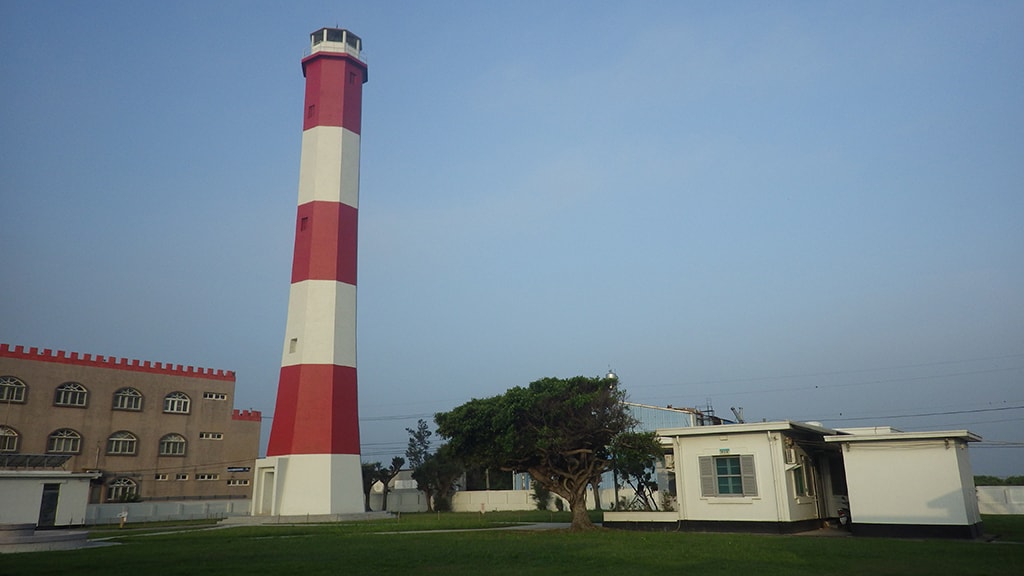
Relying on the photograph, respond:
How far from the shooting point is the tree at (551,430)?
25891 millimetres

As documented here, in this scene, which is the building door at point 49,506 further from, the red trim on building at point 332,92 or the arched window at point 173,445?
the red trim on building at point 332,92

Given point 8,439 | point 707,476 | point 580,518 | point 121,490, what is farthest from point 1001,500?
point 8,439

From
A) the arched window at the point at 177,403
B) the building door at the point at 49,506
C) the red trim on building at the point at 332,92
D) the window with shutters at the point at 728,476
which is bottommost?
the building door at the point at 49,506

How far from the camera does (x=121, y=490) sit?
4331 cm

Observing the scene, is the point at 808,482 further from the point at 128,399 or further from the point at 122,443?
the point at 128,399

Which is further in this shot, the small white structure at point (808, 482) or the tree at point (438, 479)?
the tree at point (438, 479)

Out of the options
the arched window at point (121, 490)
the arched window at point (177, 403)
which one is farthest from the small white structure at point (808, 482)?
the arched window at point (177, 403)

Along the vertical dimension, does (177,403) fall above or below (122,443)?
above

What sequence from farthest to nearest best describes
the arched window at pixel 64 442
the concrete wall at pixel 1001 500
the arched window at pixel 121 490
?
the arched window at pixel 121 490 → the arched window at pixel 64 442 → the concrete wall at pixel 1001 500

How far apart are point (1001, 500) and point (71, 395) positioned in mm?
52319

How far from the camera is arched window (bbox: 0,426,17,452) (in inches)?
1556

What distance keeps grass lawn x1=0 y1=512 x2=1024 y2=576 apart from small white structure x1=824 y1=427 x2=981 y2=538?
5.91ft

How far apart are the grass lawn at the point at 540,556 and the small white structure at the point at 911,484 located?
5.91 ft

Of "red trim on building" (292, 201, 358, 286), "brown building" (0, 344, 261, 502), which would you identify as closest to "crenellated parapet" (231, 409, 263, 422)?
"brown building" (0, 344, 261, 502)
